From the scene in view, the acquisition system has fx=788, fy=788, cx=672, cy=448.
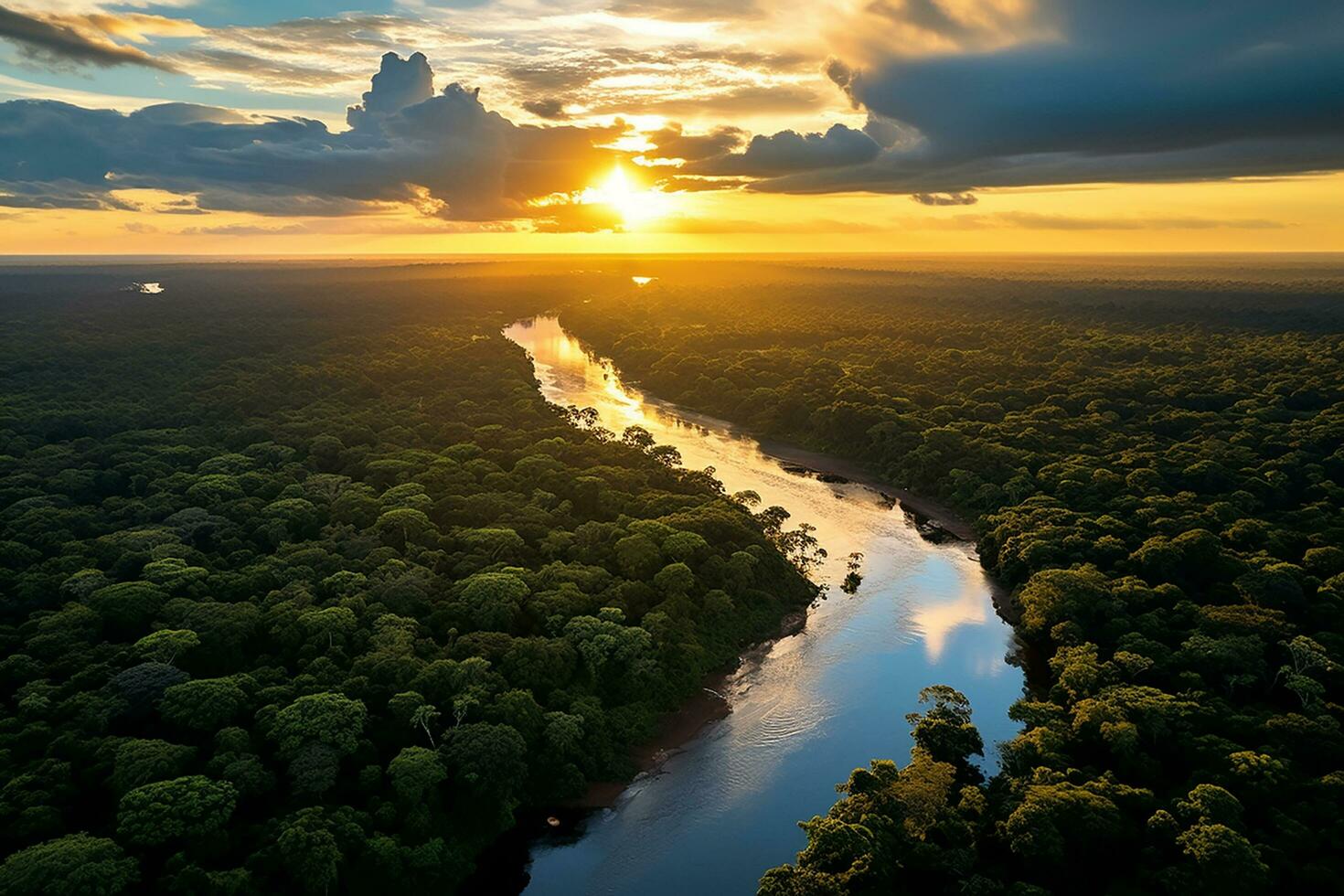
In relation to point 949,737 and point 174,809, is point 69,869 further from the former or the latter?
point 949,737

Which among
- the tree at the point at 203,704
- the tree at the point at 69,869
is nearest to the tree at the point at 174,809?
the tree at the point at 69,869

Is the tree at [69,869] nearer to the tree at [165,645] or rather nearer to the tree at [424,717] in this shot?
the tree at [424,717]

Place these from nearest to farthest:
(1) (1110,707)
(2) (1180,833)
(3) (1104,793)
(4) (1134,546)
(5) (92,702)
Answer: (2) (1180,833) < (3) (1104,793) < (5) (92,702) < (1) (1110,707) < (4) (1134,546)

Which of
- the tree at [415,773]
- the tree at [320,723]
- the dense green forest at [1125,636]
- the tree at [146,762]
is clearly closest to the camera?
the dense green forest at [1125,636]

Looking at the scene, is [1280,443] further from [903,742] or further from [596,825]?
[596,825]

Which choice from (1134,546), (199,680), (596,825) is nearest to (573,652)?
(596,825)

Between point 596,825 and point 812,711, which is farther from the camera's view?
point 812,711

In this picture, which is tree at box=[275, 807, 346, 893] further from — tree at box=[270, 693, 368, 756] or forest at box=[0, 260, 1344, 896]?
tree at box=[270, 693, 368, 756]
